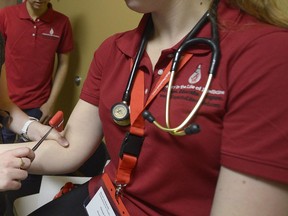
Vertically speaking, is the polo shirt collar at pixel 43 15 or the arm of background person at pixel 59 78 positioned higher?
the polo shirt collar at pixel 43 15

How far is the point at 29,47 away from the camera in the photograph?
2.26 meters

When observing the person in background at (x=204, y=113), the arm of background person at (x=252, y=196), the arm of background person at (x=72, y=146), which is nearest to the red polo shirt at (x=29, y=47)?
the arm of background person at (x=72, y=146)

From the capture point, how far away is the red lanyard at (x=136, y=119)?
0.74 m

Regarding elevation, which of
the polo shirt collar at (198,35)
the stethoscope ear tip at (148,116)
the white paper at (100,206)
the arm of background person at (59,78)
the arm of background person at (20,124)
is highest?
the polo shirt collar at (198,35)

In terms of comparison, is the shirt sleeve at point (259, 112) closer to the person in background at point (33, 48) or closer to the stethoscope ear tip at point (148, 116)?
the stethoscope ear tip at point (148, 116)

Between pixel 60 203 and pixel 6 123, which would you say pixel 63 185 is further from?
pixel 6 123

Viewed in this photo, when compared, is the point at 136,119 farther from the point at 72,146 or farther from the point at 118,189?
the point at 72,146

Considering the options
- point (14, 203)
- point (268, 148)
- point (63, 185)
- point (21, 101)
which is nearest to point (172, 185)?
point (268, 148)

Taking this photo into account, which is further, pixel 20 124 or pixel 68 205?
pixel 20 124

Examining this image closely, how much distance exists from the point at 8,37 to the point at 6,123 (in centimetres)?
112

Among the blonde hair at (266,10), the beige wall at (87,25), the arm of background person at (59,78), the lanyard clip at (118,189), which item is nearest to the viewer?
the blonde hair at (266,10)

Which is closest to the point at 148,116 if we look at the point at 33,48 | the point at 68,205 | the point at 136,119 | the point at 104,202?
the point at 136,119

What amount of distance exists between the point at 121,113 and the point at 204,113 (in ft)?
0.70

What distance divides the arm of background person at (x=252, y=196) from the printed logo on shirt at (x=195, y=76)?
19 centimetres
